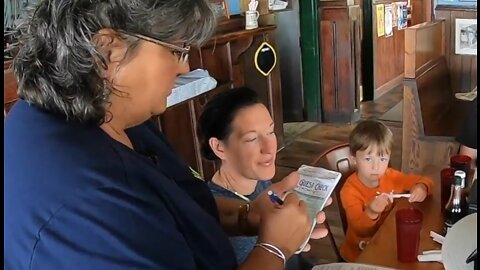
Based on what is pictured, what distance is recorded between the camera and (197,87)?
10.7ft

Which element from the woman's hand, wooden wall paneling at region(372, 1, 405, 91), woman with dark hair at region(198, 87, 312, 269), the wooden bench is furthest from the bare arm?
wooden wall paneling at region(372, 1, 405, 91)

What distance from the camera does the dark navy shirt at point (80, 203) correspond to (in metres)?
0.78

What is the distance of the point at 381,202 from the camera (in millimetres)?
1833

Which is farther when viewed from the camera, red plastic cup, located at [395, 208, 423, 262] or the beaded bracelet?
red plastic cup, located at [395, 208, 423, 262]

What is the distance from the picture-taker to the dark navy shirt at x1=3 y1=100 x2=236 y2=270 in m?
0.78

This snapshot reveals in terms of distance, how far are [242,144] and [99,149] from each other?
0.90 meters

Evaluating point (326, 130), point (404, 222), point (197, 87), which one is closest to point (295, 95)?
point (326, 130)

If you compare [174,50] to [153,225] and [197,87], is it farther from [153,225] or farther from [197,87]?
[197,87]

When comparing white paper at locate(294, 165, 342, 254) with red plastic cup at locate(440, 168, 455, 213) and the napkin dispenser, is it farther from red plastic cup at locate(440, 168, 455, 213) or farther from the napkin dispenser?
red plastic cup at locate(440, 168, 455, 213)

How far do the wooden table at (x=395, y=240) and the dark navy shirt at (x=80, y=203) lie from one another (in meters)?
0.68

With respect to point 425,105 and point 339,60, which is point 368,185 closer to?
point 425,105

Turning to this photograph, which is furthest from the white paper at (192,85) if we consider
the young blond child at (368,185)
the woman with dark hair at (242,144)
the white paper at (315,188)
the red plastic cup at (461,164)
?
the white paper at (315,188)

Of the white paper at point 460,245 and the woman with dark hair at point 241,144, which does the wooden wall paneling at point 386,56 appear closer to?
the woman with dark hair at point 241,144

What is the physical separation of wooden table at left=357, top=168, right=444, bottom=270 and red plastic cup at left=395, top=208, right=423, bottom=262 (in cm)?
2
